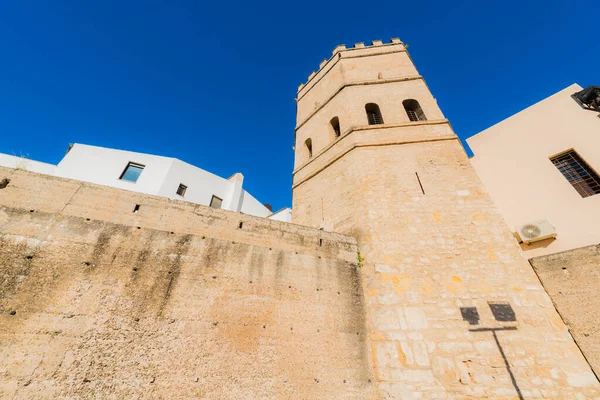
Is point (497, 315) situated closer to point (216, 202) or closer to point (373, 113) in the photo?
point (373, 113)

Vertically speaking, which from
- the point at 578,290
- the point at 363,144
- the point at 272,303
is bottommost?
the point at 272,303

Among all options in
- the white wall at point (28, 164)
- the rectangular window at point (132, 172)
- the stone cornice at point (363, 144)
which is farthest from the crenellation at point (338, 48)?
the white wall at point (28, 164)

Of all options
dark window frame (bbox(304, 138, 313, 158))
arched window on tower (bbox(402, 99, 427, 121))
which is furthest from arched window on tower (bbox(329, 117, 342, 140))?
arched window on tower (bbox(402, 99, 427, 121))

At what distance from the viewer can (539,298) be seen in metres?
4.34

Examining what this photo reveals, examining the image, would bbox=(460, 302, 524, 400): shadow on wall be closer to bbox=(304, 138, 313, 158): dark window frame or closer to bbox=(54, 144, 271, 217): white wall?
bbox=(304, 138, 313, 158): dark window frame

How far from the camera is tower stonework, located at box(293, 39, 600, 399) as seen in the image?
382 cm

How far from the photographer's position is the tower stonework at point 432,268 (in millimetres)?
3822

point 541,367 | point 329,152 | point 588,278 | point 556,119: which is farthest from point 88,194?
point 556,119

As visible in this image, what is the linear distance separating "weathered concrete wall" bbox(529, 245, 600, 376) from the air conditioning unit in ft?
2.20

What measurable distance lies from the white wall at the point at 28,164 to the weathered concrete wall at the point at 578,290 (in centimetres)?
2014

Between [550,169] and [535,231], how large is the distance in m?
1.76

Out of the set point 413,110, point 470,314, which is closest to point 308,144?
point 413,110

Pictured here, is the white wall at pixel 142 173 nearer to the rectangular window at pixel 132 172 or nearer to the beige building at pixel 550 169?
the rectangular window at pixel 132 172

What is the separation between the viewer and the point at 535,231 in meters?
5.24
